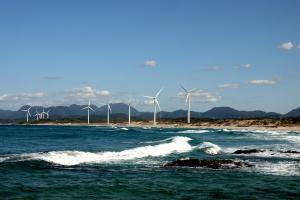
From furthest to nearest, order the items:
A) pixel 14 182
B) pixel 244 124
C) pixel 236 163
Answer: pixel 244 124 < pixel 236 163 < pixel 14 182

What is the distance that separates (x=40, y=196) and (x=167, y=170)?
10544 millimetres

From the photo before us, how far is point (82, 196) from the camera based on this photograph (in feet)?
68.9

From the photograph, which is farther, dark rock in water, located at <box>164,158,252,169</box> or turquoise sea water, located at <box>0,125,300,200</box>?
dark rock in water, located at <box>164,158,252,169</box>

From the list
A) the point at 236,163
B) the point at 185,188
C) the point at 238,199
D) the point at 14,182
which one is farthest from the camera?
the point at 236,163

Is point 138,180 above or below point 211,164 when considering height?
below

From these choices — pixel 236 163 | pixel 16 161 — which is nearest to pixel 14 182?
pixel 16 161

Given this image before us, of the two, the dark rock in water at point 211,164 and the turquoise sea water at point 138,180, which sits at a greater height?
the dark rock in water at point 211,164

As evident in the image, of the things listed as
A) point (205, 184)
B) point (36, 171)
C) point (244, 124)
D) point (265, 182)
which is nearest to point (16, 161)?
point (36, 171)

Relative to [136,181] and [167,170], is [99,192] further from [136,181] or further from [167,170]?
[167,170]

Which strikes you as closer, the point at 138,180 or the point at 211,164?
the point at 138,180

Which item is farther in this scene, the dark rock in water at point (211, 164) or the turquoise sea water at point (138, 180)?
the dark rock in water at point (211, 164)

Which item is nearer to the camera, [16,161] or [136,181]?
[136,181]

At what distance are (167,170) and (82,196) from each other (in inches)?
373

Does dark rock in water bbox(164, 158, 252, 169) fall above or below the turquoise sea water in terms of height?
above
